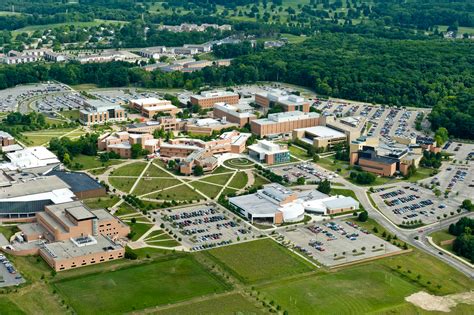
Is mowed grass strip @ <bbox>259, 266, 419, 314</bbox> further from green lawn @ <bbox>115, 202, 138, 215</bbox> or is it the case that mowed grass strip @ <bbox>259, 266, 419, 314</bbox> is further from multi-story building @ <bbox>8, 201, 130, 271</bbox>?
green lawn @ <bbox>115, 202, 138, 215</bbox>

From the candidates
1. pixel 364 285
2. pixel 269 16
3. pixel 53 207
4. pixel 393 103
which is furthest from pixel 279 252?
pixel 269 16

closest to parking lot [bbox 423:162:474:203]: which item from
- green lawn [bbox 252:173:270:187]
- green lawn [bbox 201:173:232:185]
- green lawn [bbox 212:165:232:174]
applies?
green lawn [bbox 252:173:270:187]

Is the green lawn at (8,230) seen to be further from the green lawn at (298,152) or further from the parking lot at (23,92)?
the parking lot at (23,92)

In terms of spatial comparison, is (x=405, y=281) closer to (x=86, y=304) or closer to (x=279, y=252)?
(x=279, y=252)

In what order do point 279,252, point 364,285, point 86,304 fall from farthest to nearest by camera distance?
point 279,252 → point 364,285 → point 86,304

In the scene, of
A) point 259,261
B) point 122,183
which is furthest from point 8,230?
point 259,261

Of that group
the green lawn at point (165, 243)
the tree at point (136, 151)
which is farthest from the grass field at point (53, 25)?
the green lawn at point (165, 243)
